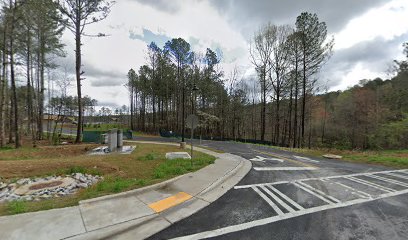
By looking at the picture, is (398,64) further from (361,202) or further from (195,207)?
(195,207)

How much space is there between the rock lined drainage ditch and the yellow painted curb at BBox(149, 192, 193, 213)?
9.27 feet

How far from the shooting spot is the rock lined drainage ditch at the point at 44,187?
558cm

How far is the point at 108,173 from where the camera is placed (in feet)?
26.4

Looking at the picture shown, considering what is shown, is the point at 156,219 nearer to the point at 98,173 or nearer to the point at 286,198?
the point at 286,198

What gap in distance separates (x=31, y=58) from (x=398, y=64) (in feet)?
131

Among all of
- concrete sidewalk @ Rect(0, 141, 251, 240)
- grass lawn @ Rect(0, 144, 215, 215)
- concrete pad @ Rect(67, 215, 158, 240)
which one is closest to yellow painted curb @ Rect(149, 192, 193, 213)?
concrete sidewalk @ Rect(0, 141, 251, 240)

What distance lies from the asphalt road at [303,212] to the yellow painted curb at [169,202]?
0.75m

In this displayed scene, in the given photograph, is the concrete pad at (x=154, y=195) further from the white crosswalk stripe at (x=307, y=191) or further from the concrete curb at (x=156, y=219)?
the white crosswalk stripe at (x=307, y=191)

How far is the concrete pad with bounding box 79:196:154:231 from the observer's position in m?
4.12

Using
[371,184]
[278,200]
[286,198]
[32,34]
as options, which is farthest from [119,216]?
[32,34]

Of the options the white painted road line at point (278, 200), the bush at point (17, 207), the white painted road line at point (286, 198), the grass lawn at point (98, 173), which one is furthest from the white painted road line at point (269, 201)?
the bush at point (17, 207)

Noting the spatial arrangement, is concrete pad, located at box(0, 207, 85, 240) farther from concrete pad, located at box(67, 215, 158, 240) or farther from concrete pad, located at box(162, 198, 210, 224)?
concrete pad, located at box(162, 198, 210, 224)

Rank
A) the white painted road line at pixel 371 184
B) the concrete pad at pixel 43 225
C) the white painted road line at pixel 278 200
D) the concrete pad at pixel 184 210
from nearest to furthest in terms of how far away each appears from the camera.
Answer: the concrete pad at pixel 43 225 < the concrete pad at pixel 184 210 < the white painted road line at pixel 278 200 < the white painted road line at pixel 371 184

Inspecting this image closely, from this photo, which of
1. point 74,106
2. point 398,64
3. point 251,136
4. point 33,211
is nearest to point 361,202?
point 33,211
